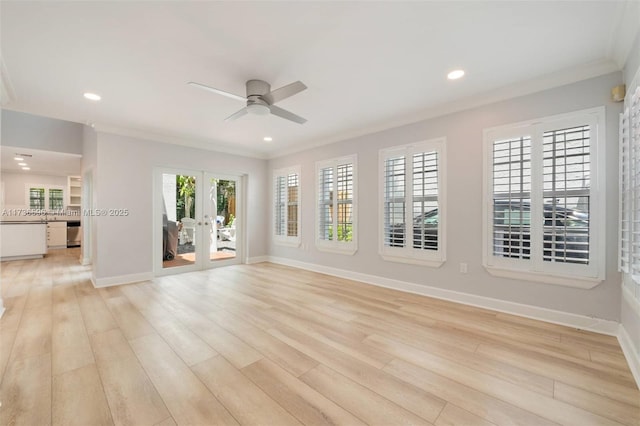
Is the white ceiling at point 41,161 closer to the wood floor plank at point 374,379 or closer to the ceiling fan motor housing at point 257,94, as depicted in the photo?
the ceiling fan motor housing at point 257,94

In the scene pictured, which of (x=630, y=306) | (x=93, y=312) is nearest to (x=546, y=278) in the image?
(x=630, y=306)

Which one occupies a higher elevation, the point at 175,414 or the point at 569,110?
the point at 569,110

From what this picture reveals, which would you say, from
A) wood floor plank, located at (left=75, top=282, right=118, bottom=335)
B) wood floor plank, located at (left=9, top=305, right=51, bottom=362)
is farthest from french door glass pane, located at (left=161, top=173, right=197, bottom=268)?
wood floor plank, located at (left=9, top=305, right=51, bottom=362)

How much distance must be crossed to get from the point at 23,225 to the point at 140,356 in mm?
6846

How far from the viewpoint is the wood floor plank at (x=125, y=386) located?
150cm

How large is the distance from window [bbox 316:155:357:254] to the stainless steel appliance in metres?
8.44

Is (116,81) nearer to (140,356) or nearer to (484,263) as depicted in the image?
(140,356)

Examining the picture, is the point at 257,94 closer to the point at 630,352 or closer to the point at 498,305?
the point at 498,305

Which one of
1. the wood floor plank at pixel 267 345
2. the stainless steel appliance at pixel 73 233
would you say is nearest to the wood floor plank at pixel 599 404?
the wood floor plank at pixel 267 345

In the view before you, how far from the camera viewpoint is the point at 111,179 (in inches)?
169

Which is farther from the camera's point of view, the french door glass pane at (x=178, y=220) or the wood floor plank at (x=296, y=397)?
the french door glass pane at (x=178, y=220)

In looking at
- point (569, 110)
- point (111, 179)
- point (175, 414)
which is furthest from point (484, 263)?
point (111, 179)

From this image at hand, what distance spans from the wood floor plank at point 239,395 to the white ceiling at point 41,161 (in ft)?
21.0

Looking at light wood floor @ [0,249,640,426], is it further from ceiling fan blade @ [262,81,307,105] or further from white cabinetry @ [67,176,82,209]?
white cabinetry @ [67,176,82,209]
